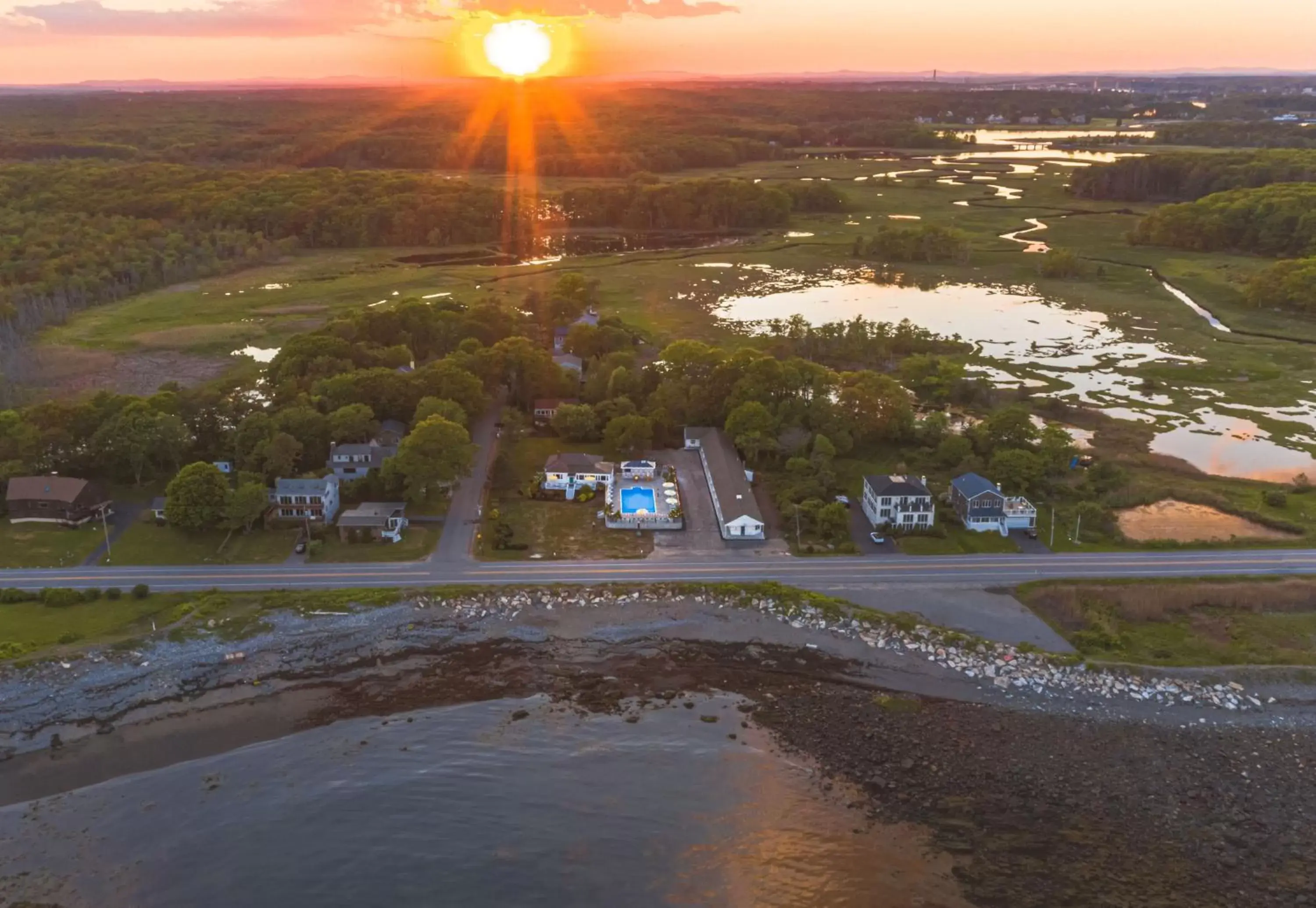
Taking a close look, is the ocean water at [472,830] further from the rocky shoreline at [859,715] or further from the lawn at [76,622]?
the lawn at [76,622]

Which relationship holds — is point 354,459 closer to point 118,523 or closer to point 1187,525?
point 118,523

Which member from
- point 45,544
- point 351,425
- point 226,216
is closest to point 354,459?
point 351,425

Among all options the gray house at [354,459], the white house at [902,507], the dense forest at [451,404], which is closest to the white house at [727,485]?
the dense forest at [451,404]

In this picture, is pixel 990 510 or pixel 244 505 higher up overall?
pixel 244 505

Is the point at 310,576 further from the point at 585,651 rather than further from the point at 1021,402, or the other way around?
the point at 1021,402

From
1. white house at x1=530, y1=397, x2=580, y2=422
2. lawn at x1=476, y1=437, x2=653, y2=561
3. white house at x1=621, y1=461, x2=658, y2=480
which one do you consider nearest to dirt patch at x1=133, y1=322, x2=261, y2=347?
white house at x1=530, y1=397, x2=580, y2=422

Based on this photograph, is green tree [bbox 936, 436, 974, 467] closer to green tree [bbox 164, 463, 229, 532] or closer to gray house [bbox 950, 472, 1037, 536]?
gray house [bbox 950, 472, 1037, 536]

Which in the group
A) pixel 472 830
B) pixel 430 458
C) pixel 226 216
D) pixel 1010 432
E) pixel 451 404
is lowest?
pixel 472 830
